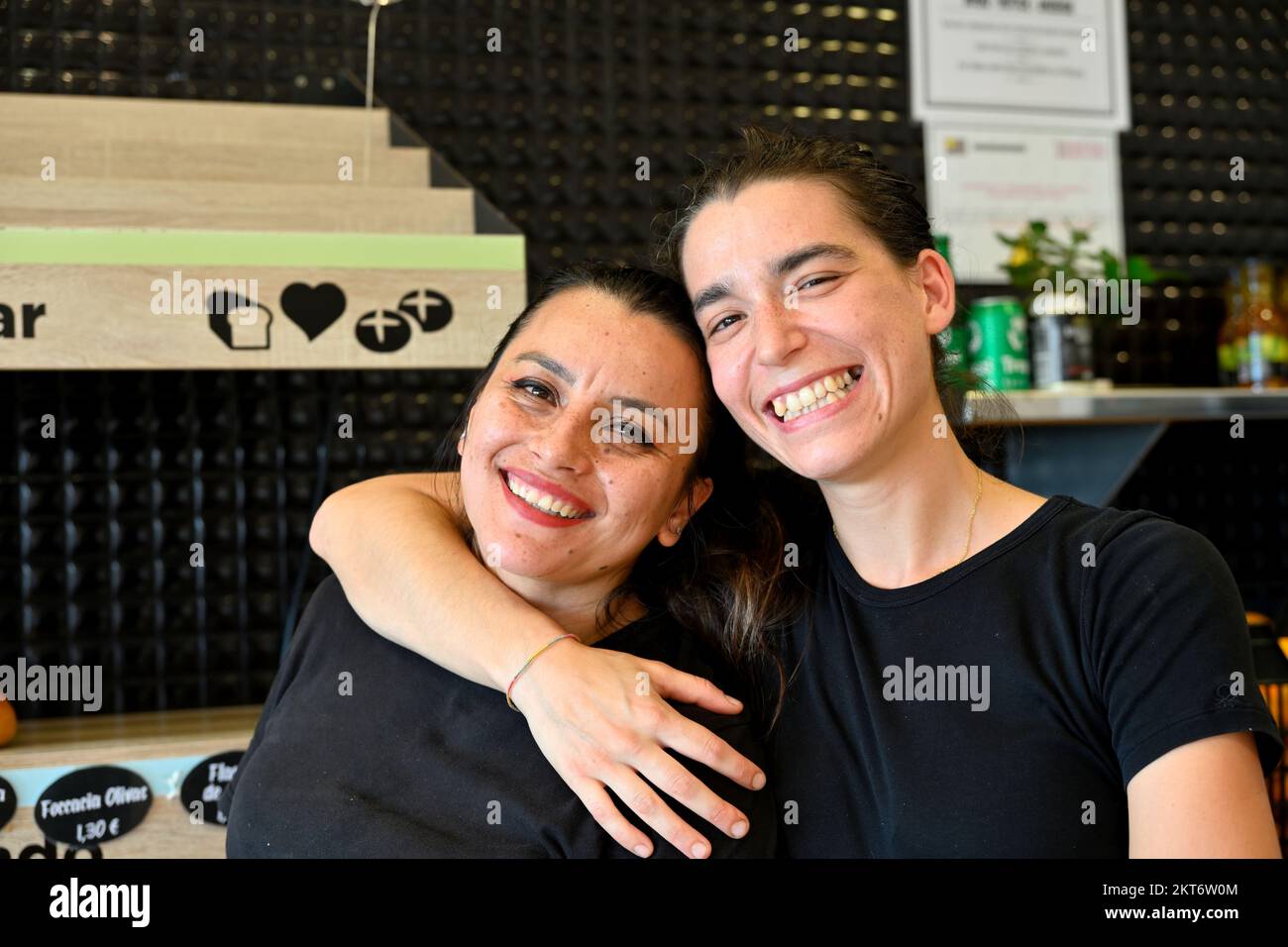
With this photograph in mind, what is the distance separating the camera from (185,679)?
2.11 m

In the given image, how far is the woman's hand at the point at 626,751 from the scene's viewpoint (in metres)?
1.13

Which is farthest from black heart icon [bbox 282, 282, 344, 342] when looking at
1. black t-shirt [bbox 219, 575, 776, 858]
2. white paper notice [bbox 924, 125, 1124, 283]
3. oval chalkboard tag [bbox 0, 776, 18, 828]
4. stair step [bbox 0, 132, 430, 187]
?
white paper notice [bbox 924, 125, 1124, 283]

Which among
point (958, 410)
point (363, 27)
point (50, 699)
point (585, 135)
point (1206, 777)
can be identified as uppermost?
point (363, 27)

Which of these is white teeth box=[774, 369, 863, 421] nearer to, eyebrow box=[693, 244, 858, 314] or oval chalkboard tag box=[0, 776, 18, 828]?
eyebrow box=[693, 244, 858, 314]

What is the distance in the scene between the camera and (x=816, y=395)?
121cm

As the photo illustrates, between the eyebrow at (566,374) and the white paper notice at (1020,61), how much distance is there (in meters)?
1.51

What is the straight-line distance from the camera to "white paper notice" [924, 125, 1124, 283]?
99.4 inches

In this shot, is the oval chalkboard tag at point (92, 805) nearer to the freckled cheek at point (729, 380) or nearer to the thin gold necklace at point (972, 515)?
the freckled cheek at point (729, 380)

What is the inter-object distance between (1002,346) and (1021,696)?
1.09 metres

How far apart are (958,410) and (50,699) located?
5.20ft

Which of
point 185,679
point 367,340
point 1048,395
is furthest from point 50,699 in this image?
point 1048,395
